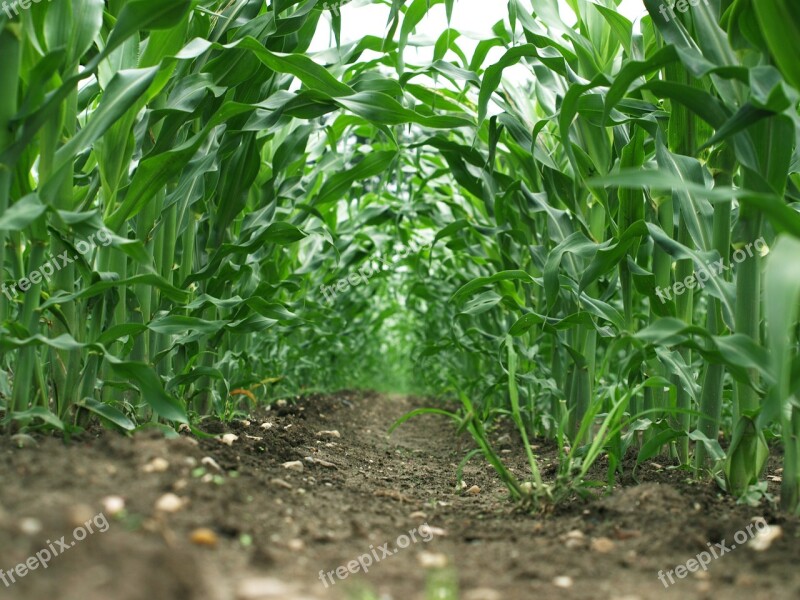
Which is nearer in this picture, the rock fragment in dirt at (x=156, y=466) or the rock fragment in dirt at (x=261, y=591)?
the rock fragment in dirt at (x=261, y=591)

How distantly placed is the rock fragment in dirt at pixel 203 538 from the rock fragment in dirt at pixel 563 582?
621 millimetres

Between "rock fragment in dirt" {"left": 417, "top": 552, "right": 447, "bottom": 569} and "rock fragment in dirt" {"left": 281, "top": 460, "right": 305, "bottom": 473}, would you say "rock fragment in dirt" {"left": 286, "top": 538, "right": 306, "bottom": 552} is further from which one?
"rock fragment in dirt" {"left": 281, "top": 460, "right": 305, "bottom": 473}

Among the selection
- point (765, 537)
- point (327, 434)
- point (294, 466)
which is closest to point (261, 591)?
point (765, 537)

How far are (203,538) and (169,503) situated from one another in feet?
0.40

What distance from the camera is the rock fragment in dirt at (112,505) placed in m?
1.11

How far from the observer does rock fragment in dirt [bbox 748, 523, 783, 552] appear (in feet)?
4.28

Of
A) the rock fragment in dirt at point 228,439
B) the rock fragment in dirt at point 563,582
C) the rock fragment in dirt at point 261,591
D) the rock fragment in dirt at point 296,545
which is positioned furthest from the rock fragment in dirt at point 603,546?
the rock fragment in dirt at point 228,439

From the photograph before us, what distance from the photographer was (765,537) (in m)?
1.32

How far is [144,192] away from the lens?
1868mm

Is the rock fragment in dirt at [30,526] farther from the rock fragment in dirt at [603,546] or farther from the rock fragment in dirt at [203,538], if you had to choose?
the rock fragment in dirt at [603,546]

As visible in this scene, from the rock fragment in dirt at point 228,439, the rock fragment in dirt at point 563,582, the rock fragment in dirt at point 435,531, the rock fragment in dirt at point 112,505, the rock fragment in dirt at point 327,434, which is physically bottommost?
the rock fragment in dirt at point 327,434

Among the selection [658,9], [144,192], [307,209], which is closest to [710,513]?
[658,9]

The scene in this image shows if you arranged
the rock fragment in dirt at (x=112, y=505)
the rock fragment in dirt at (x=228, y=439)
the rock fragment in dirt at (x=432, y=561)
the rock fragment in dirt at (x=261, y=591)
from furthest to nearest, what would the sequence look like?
the rock fragment in dirt at (x=228, y=439) → the rock fragment in dirt at (x=432, y=561) → the rock fragment in dirt at (x=112, y=505) → the rock fragment in dirt at (x=261, y=591)

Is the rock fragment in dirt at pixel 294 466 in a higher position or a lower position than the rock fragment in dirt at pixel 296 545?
lower
